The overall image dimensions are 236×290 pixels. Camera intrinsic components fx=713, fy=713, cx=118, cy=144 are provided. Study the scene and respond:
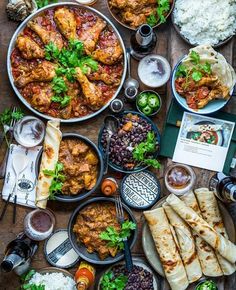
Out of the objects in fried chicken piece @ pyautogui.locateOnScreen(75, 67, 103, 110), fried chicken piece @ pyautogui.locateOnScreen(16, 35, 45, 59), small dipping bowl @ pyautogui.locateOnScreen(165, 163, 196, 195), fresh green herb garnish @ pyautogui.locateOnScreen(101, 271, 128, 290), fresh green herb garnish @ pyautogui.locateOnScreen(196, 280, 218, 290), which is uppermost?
fried chicken piece @ pyautogui.locateOnScreen(16, 35, 45, 59)

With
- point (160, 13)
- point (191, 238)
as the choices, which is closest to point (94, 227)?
point (191, 238)

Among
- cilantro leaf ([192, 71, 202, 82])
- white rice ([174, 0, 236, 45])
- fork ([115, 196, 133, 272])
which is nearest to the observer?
fork ([115, 196, 133, 272])

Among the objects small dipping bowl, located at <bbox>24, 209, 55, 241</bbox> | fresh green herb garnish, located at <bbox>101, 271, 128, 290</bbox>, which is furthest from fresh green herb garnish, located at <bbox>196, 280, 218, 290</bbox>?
small dipping bowl, located at <bbox>24, 209, 55, 241</bbox>

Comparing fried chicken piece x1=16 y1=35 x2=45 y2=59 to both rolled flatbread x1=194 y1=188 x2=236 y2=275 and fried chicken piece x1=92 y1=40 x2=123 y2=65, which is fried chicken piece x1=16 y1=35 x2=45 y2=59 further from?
rolled flatbread x1=194 y1=188 x2=236 y2=275

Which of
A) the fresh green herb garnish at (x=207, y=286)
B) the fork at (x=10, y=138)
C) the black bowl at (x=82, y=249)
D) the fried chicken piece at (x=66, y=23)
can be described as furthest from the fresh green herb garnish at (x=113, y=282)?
the fried chicken piece at (x=66, y=23)

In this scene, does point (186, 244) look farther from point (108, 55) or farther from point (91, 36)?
point (91, 36)

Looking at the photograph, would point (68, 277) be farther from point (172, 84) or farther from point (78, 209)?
point (172, 84)

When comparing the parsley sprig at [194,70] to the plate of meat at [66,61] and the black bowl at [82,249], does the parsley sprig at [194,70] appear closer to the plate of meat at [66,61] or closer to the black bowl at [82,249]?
the plate of meat at [66,61]
